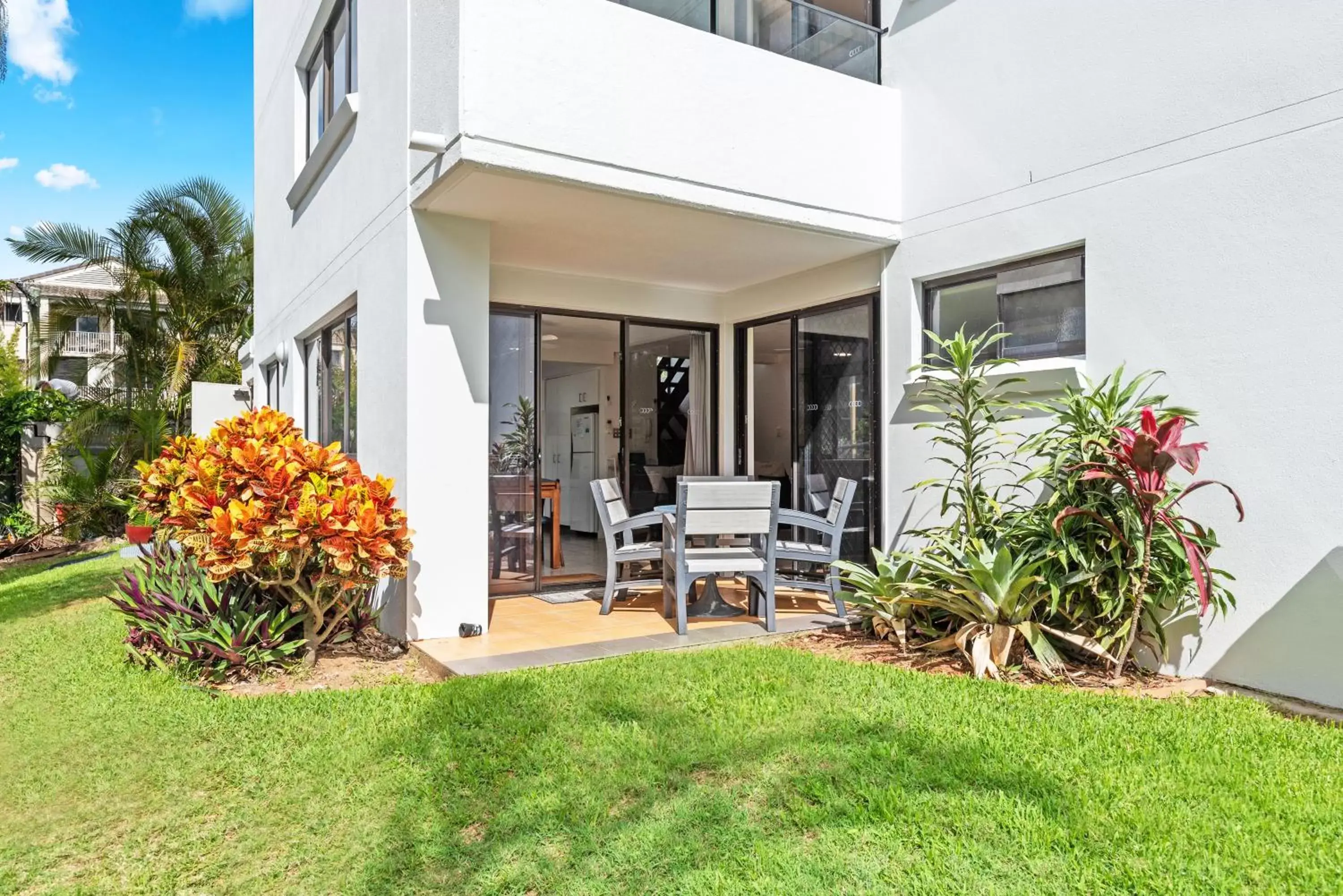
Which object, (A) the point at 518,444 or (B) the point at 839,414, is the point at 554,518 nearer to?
(A) the point at 518,444

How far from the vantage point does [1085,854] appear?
290 cm

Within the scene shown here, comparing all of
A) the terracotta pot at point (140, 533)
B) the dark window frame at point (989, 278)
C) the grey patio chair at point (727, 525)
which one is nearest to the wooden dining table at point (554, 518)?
the grey patio chair at point (727, 525)

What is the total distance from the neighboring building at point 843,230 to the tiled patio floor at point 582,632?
38 cm

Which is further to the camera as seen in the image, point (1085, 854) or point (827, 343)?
point (827, 343)

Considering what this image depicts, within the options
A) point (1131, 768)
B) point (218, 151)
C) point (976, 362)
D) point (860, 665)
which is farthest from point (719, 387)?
point (218, 151)

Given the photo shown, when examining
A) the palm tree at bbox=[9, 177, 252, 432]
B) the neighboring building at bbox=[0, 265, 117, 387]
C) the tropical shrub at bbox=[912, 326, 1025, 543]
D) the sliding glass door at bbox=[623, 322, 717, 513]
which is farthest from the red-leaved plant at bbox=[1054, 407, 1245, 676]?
the neighboring building at bbox=[0, 265, 117, 387]

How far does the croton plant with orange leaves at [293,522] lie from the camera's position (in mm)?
5039

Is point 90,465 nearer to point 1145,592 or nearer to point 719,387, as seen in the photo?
point 719,387

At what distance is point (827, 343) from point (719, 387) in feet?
5.39

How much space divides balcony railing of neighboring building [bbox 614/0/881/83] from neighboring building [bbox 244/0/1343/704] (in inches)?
1.0

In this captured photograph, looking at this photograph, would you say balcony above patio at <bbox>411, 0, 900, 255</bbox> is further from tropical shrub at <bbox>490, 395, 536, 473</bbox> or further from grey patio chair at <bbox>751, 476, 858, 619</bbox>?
grey patio chair at <bbox>751, 476, 858, 619</bbox>

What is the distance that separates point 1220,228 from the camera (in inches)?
194

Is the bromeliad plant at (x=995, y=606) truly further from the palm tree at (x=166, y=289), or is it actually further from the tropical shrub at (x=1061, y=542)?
the palm tree at (x=166, y=289)

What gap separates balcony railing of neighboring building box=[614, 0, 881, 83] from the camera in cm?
624
